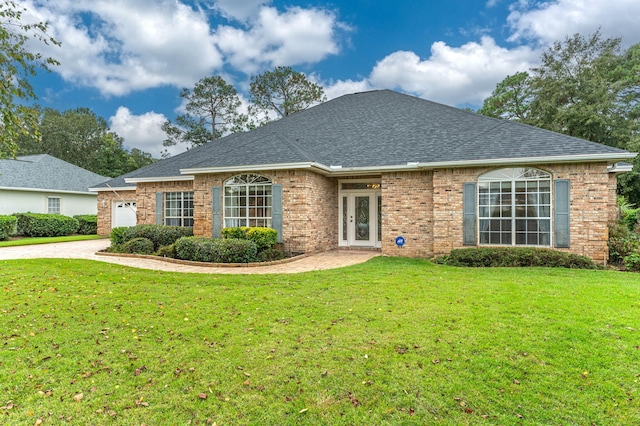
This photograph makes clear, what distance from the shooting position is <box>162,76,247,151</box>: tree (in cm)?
2844

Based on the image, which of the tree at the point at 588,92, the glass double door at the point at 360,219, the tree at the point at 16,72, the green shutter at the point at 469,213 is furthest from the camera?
the tree at the point at 588,92

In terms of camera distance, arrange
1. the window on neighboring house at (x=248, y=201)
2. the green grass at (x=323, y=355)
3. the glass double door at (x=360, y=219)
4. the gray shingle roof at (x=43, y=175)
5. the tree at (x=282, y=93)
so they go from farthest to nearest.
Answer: the tree at (x=282, y=93)
the gray shingle roof at (x=43, y=175)
the glass double door at (x=360, y=219)
the window on neighboring house at (x=248, y=201)
the green grass at (x=323, y=355)

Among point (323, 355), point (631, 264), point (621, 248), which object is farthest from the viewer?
point (621, 248)

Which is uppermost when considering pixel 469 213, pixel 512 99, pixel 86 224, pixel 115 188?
pixel 512 99

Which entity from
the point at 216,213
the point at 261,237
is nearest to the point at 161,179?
the point at 216,213

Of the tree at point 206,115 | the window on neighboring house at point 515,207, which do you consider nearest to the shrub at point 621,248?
the window on neighboring house at point 515,207

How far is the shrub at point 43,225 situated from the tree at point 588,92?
1267 inches

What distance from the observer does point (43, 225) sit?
1806 cm

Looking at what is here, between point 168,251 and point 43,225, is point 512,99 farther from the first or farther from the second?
point 43,225

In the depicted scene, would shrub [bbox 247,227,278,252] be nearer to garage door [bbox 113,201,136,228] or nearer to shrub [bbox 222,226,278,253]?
shrub [bbox 222,226,278,253]

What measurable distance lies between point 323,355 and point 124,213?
18.2 m

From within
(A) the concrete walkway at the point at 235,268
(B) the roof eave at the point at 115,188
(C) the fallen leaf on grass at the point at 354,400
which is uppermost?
(B) the roof eave at the point at 115,188

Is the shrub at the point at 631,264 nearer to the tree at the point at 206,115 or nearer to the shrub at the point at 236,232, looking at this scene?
the shrub at the point at 236,232

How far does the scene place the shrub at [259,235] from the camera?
10.5m
